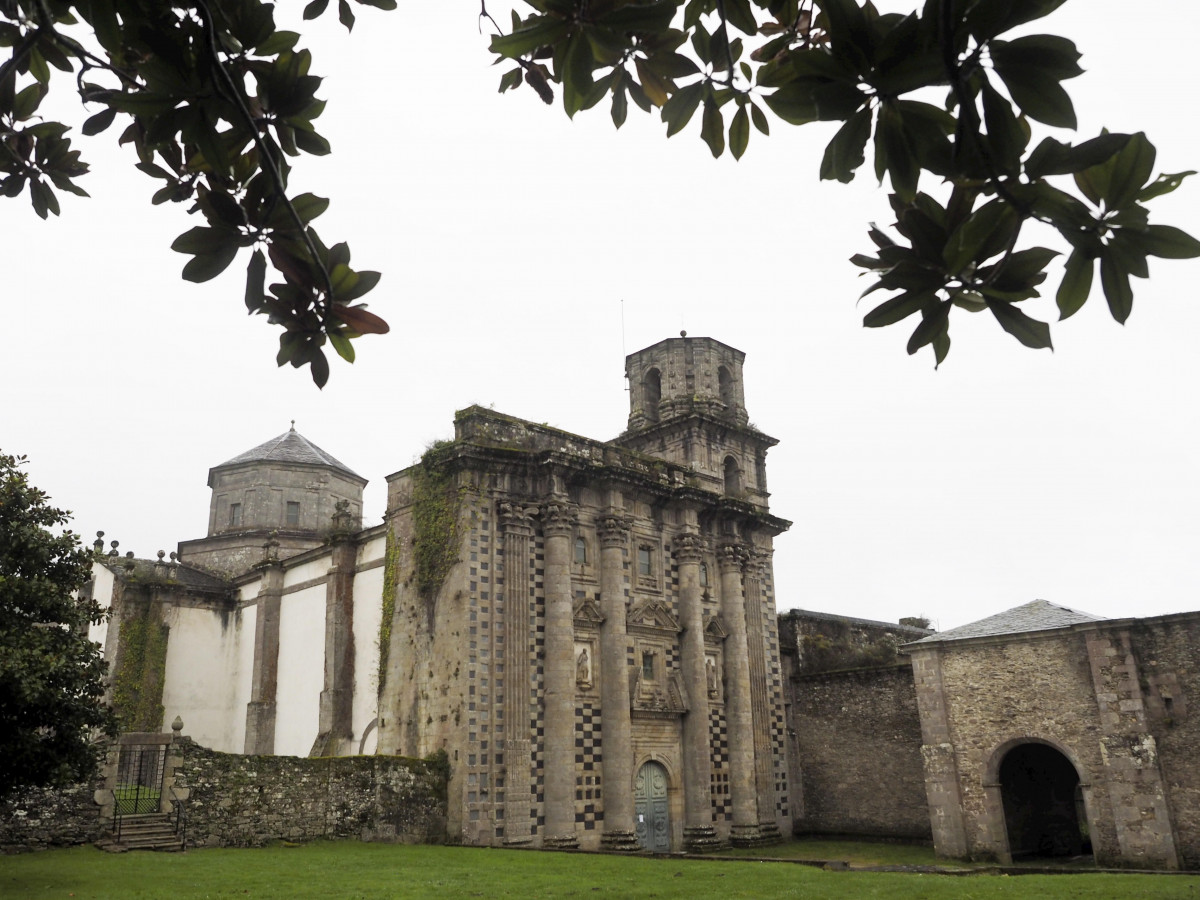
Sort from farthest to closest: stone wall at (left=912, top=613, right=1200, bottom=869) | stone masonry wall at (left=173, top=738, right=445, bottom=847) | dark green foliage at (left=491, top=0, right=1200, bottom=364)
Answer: stone wall at (left=912, top=613, right=1200, bottom=869) < stone masonry wall at (left=173, top=738, right=445, bottom=847) < dark green foliage at (left=491, top=0, right=1200, bottom=364)

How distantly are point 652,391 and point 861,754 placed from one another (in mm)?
11799

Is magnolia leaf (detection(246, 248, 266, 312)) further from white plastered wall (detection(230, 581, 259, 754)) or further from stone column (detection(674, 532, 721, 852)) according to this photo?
white plastered wall (detection(230, 581, 259, 754))

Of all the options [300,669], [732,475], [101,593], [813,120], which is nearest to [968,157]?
[813,120]

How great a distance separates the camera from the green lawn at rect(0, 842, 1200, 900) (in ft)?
39.8

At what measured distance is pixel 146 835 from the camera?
16531 millimetres

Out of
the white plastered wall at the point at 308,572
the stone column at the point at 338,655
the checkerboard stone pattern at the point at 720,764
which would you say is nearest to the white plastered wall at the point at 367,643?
the stone column at the point at 338,655

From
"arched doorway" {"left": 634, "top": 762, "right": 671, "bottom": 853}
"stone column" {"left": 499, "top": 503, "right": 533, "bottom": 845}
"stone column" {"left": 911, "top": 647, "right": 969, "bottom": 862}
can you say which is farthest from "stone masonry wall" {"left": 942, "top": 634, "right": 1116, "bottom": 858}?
"stone column" {"left": 499, "top": 503, "right": 533, "bottom": 845}

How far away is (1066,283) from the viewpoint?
188 cm

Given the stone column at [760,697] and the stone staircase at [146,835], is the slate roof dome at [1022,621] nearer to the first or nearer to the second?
the stone column at [760,697]

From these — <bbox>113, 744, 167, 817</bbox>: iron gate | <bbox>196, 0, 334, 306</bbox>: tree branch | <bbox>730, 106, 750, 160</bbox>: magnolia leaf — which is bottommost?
<bbox>113, 744, 167, 817</bbox>: iron gate

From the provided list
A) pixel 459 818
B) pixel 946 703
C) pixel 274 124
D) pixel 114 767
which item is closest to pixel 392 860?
pixel 459 818

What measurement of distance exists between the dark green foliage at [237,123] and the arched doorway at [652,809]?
823 inches

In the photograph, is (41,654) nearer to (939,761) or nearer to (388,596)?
(388,596)

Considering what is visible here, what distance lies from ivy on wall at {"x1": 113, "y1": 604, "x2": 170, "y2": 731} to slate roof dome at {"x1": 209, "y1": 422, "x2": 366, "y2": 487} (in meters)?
7.37
